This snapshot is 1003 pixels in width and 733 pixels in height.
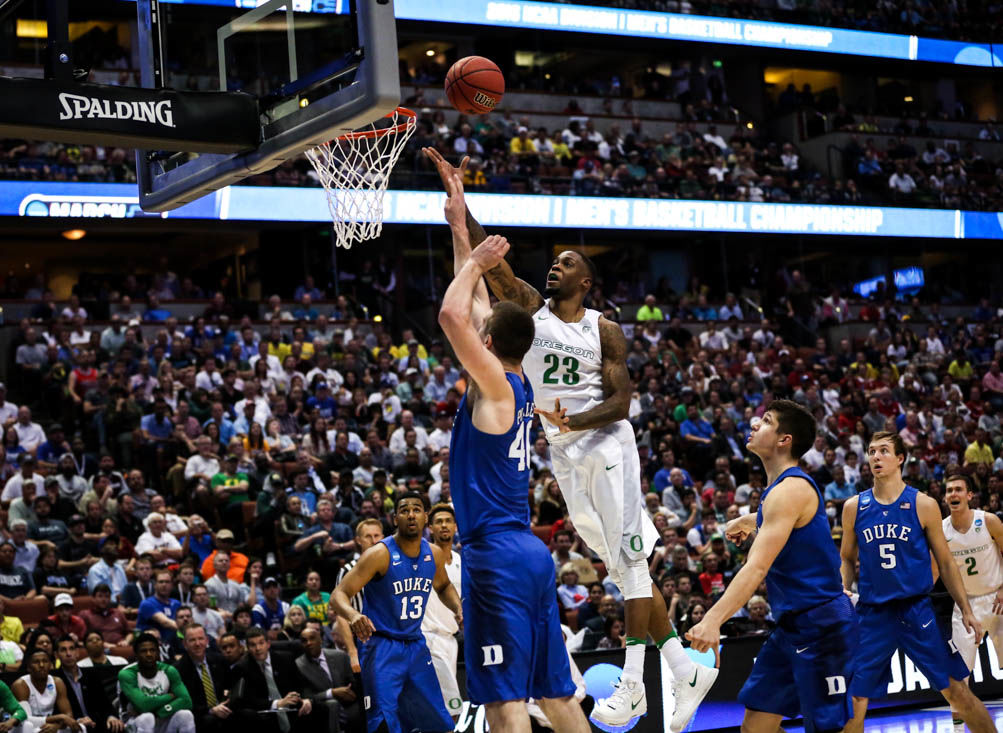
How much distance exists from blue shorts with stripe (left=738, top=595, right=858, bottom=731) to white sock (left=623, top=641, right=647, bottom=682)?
75 centimetres

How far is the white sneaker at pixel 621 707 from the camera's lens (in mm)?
6820

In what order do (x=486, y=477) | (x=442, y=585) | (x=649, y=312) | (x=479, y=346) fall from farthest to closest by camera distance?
(x=649, y=312), (x=442, y=585), (x=486, y=477), (x=479, y=346)

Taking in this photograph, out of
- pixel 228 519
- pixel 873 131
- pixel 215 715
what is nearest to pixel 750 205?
pixel 873 131

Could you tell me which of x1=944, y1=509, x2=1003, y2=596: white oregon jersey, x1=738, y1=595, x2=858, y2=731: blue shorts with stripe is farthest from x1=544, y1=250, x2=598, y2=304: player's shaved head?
x1=944, y1=509, x2=1003, y2=596: white oregon jersey

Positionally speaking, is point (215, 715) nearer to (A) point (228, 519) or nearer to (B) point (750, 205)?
(A) point (228, 519)

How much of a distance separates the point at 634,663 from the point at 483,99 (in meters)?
3.25

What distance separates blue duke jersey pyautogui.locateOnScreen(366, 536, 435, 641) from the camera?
834 cm

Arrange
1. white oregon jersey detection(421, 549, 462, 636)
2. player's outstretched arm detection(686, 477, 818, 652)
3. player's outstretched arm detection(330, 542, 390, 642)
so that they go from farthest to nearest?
white oregon jersey detection(421, 549, 462, 636), player's outstretched arm detection(330, 542, 390, 642), player's outstretched arm detection(686, 477, 818, 652)

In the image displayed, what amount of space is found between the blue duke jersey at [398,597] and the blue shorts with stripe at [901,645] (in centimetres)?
287

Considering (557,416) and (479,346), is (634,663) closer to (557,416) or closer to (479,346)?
(557,416)

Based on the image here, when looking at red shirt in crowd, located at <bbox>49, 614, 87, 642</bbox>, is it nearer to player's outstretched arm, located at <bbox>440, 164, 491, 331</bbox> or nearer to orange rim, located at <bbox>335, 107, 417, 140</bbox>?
orange rim, located at <bbox>335, 107, 417, 140</bbox>

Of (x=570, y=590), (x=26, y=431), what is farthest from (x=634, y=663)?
(x=26, y=431)

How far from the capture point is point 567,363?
7348 mm

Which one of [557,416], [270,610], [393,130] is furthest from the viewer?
[270,610]
